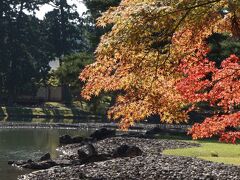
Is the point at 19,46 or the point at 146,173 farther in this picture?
the point at 19,46

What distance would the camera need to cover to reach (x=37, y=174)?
19.5 meters

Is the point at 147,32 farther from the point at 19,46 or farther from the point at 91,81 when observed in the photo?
the point at 19,46

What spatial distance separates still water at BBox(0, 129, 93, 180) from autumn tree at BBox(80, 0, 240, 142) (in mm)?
9959

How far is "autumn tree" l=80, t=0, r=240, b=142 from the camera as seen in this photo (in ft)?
31.4

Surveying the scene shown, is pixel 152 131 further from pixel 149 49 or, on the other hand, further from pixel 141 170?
pixel 149 49

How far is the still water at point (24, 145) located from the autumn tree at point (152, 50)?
9.96 metres

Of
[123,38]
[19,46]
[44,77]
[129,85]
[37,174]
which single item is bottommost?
[37,174]

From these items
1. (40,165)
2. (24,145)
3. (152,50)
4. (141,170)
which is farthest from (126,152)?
(152,50)

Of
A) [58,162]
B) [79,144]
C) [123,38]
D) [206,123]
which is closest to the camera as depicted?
[123,38]

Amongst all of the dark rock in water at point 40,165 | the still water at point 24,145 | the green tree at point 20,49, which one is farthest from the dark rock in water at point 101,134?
the green tree at point 20,49

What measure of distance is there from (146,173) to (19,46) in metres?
59.4

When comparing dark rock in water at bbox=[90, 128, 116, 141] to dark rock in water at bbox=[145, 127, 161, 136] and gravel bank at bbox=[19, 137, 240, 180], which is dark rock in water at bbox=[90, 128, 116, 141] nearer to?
dark rock in water at bbox=[145, 127, 161, 136]

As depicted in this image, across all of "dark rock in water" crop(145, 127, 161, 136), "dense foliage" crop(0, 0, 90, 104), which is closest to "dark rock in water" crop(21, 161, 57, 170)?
"dark rock in water" crop(145, 127, 161, 136)

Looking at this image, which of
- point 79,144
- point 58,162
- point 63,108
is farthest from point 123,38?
point 63,108
